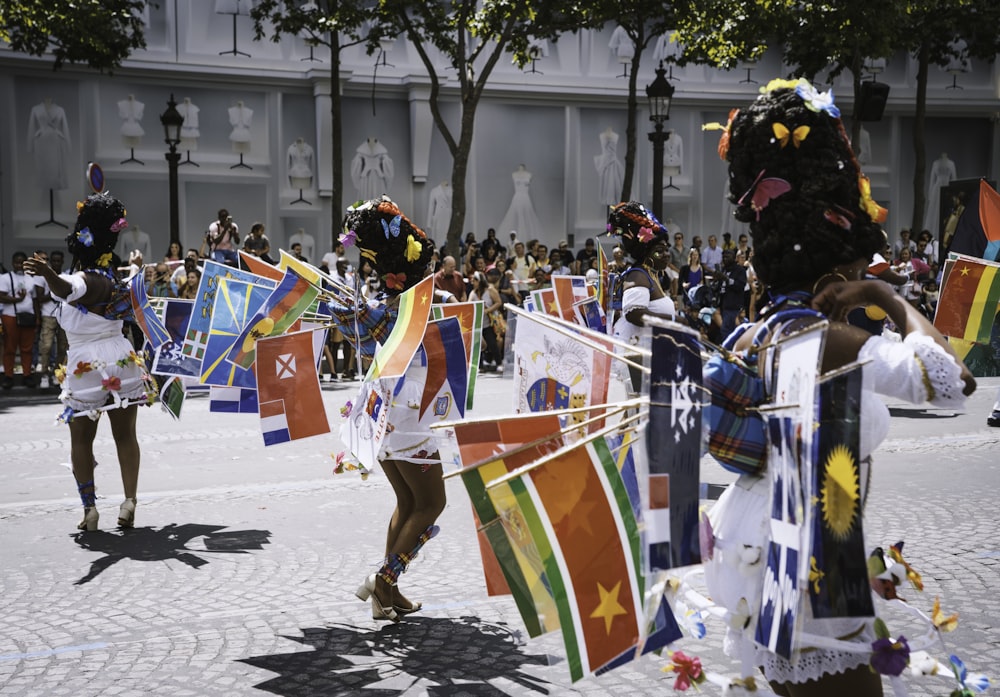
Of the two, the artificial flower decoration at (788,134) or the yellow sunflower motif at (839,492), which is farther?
the artificial flower decoration at (788,134)

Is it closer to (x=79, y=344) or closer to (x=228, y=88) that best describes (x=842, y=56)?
(x=228, y=88)

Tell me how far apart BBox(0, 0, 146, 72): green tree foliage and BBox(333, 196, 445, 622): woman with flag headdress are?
42.9 feet

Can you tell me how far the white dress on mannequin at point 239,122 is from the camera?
27.0 m

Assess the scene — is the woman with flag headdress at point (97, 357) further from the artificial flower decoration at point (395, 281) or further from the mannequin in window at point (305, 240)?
the mannequin in window at point (305, 240)

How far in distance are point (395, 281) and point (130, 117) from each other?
2281cm

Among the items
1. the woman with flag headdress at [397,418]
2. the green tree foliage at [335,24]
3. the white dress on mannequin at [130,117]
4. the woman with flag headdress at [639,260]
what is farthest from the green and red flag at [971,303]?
the white dress on mannequin at [130,117]

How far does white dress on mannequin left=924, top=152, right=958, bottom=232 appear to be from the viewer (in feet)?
108

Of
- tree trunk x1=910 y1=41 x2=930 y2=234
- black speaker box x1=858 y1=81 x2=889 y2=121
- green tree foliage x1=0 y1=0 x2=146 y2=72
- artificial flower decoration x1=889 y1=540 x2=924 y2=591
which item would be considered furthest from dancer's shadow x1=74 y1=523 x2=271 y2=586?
tree trunk x1=910 y1=41 x2=930 y2=234

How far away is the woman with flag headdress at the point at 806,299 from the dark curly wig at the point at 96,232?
5179 millimetres

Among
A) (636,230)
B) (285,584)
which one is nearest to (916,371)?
(285,584)

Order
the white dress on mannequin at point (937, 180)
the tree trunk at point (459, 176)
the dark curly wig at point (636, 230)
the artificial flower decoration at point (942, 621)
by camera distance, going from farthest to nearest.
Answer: the white dress on mannequin at point (937, 180) < the tree trunk at point (459, 176) < the dark curly wig at point (636, 230) < the artificial flower decoration at point (942, 621)

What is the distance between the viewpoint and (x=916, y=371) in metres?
2.37

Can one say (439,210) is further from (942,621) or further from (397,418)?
(942,621)

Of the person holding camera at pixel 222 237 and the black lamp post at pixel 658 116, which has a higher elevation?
the black lamp post at pixel 658 116
